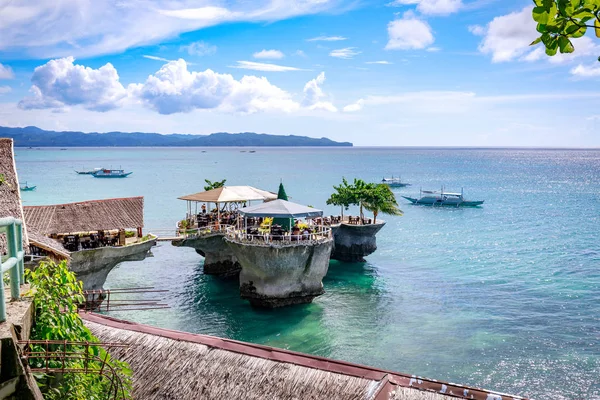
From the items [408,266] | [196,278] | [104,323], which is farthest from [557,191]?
[104,323]

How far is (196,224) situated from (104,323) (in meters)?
22.3

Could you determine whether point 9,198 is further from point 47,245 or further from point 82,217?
point 82,217

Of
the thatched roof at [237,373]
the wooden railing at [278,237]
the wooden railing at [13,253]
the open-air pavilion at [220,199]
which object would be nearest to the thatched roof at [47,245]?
the wooden railing at [278,237]

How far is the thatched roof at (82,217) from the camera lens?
1038 inches

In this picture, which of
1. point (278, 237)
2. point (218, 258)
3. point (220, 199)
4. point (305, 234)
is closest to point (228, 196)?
point (220, 199)

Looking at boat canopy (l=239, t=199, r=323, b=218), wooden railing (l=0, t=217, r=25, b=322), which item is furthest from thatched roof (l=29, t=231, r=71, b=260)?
wooden railing (l=0, t=217, r=25, b=322)

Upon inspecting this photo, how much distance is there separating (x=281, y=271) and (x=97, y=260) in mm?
9928

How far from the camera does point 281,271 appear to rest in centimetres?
2670

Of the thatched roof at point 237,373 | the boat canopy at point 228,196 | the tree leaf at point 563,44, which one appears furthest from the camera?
the boat canopy at point 228,196

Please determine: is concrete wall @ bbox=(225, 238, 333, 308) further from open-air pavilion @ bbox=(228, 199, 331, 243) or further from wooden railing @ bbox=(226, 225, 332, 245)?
open-air pavilion @ bbox=(228, 199, 331, 243)

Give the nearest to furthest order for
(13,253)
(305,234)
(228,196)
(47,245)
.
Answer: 1. (13,253)
2. (47,245)
3. (305,234)
4. (228,196)

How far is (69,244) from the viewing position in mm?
26016

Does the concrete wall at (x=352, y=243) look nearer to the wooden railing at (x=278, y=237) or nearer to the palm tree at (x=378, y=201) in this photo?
the palm tree at (x=378, y=201)

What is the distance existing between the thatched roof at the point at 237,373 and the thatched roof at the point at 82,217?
1682 centimetres
